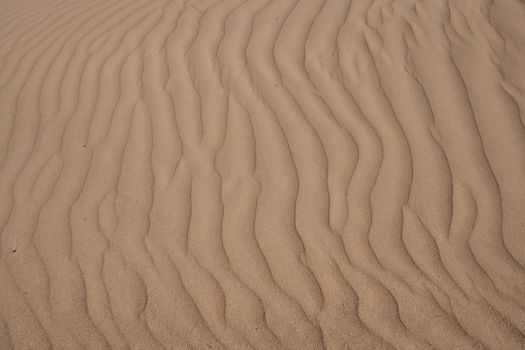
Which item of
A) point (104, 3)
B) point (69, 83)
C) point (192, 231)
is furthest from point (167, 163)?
point (104, 3)

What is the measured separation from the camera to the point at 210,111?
300cm

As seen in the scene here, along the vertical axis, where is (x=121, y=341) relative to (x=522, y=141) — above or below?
above

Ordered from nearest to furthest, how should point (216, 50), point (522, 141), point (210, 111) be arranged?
point (522, 141) → point (210, 111) → point (216, 50)

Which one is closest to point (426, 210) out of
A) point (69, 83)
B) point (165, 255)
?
point (165, 255)

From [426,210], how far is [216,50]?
2050mm

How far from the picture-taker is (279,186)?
251 centimetres

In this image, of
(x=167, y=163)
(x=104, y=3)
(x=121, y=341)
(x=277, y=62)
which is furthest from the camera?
(x=104, y=3)

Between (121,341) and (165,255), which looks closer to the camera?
(121,341)

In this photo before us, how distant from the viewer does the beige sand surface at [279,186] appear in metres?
2.04

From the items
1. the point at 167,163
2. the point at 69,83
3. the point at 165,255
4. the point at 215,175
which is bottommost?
the point at 165,255

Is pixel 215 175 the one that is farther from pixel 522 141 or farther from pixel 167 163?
pixel 522 141

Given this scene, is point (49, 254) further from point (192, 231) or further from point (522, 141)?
point (522, 141)

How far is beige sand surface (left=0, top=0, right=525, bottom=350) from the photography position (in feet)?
6.71

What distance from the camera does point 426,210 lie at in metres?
2.29
